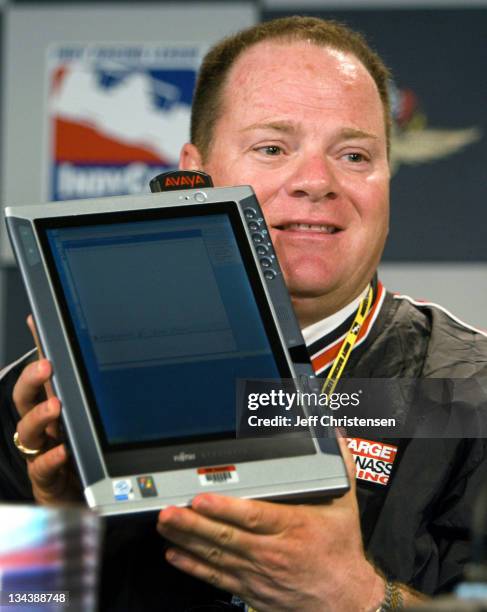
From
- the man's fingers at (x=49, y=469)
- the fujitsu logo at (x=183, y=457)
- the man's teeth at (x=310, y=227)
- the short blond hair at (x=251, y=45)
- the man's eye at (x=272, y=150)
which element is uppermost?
the short blond hair at (x=251, y=45)

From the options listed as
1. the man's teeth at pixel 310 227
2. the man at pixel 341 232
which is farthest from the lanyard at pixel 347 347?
the man's teeth at pixel 310 227

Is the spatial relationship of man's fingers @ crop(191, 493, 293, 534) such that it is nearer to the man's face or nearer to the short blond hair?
the man's face

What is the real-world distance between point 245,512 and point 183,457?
0.07 metres

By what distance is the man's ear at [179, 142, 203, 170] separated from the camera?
1.40 metres

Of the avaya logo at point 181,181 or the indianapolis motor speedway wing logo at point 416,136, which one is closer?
the avaya logo at point 181,181

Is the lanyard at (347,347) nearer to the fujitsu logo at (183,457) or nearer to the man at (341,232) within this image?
the man at (341,232)

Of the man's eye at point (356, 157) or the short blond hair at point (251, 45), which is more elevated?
the short blond hair at point (251, 45)

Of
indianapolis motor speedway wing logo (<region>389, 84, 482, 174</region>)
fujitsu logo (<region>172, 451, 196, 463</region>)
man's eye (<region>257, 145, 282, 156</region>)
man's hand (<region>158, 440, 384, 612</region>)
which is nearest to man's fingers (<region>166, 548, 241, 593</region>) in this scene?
man's hand (<region>158, 440, 384, 612</region>)

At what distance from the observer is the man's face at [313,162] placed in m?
1.26

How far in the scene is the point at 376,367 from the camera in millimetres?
1288

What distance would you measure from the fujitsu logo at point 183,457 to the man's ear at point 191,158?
63 centimetres

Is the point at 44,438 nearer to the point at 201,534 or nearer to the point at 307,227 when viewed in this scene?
the point at 201,534

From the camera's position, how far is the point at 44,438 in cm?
97

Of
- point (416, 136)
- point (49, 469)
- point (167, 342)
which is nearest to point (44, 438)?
point (49, 469)
